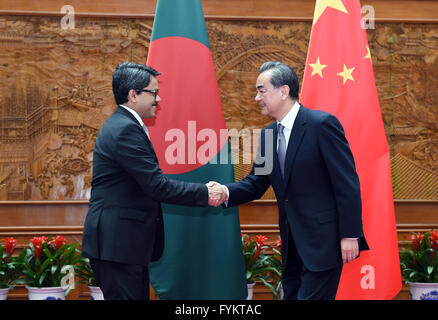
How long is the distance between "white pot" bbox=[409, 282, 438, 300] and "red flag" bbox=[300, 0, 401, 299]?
0.85 m

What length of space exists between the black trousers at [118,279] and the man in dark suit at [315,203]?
720 mm

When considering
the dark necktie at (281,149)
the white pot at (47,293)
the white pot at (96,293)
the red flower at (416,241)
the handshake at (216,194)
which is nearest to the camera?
the dark necktie at (281,149)

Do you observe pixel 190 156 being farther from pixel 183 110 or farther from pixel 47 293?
pixel 47 293

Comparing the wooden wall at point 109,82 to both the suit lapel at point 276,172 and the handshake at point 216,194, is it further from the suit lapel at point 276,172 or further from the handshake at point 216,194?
the suit lapel at point 276,172

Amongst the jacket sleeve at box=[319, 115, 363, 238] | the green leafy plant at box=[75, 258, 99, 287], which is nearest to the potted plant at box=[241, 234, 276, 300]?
the green leafy plant at box=[75, 258, 99, 287]

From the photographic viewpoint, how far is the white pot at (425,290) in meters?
3.53

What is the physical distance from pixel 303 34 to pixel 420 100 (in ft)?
4.12

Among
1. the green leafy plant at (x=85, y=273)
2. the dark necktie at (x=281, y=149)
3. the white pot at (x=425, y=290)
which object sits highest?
the dark necktie at (x=281, y=149)

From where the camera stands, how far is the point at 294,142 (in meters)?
2.17

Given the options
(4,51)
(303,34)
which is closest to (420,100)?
(303,34)

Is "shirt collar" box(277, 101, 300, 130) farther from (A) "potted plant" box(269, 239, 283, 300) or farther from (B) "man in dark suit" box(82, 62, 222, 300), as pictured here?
(A) "potted plant" box(269, 239, 283, 300)

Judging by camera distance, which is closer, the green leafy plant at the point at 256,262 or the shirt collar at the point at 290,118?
the shirt collar at the point at 290,118

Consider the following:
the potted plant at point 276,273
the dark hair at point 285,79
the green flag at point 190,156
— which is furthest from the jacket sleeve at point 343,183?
the potted plant at point 276,273

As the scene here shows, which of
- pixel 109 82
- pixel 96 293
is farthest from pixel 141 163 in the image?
pixel 109 82
